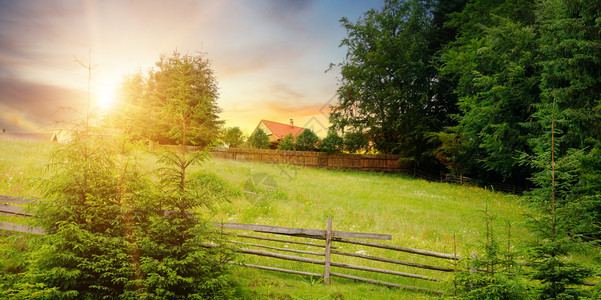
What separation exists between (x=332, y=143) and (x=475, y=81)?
12980mm

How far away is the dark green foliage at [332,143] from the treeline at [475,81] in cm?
314

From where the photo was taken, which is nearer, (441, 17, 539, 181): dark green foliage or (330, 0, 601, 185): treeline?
(330, 0, 601, 185): treeline

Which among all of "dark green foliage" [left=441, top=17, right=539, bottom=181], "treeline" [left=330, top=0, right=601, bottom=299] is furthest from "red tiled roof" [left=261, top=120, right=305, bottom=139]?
"dark green foliage" [left=441, top=17, right=539, bottom=181]

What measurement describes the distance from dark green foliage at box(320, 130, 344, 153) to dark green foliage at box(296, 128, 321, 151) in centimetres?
91

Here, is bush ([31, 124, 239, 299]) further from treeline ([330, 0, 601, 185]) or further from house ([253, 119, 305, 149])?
house ([253, 119, 305, 149])

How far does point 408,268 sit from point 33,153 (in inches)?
672

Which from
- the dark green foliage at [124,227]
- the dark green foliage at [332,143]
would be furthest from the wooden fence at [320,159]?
the dark green foliage at [124,227]

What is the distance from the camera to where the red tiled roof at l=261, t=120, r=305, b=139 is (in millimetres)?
41188

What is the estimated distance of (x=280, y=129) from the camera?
4319cm

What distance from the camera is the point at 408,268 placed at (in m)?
7.51

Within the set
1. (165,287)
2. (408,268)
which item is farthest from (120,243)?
(408,268)

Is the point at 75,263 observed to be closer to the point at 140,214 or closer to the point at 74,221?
the point at 74,221

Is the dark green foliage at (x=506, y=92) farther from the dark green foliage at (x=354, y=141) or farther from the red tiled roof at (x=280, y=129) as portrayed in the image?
the red tiled roof at (x=280, y=129)

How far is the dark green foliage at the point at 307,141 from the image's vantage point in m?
29.8
